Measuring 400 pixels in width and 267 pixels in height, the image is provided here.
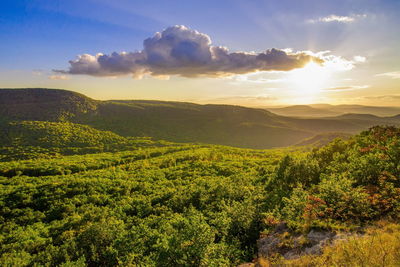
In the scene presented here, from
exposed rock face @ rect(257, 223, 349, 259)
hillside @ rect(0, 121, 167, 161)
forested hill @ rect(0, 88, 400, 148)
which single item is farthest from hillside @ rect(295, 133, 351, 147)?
exposed rock face @ rect(257, 223, 349, 259)

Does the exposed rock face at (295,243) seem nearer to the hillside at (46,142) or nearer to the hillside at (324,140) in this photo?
the hillside at (46,142)

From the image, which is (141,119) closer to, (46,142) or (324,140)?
(46,142)

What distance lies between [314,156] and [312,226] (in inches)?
609

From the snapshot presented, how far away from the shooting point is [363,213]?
857 centimetres

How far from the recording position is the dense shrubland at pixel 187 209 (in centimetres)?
899

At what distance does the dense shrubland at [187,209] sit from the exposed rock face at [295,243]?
1.53ft

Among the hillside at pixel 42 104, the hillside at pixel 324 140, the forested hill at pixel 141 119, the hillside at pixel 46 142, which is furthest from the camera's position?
the forested hill at pixel 141 119

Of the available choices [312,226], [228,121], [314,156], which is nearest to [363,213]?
[312,226]

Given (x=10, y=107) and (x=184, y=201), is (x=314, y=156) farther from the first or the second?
(x=10, y=107)

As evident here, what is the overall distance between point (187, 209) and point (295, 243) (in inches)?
366

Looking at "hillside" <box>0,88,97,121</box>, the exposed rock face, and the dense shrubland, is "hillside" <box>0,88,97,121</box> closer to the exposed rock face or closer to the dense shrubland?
the dense shrubland

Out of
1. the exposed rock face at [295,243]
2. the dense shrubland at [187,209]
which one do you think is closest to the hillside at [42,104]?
the dense shrubland at [187,209]

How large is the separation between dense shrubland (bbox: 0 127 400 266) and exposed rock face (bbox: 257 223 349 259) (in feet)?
1.53

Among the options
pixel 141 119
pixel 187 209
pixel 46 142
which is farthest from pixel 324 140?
pixel 46 142
